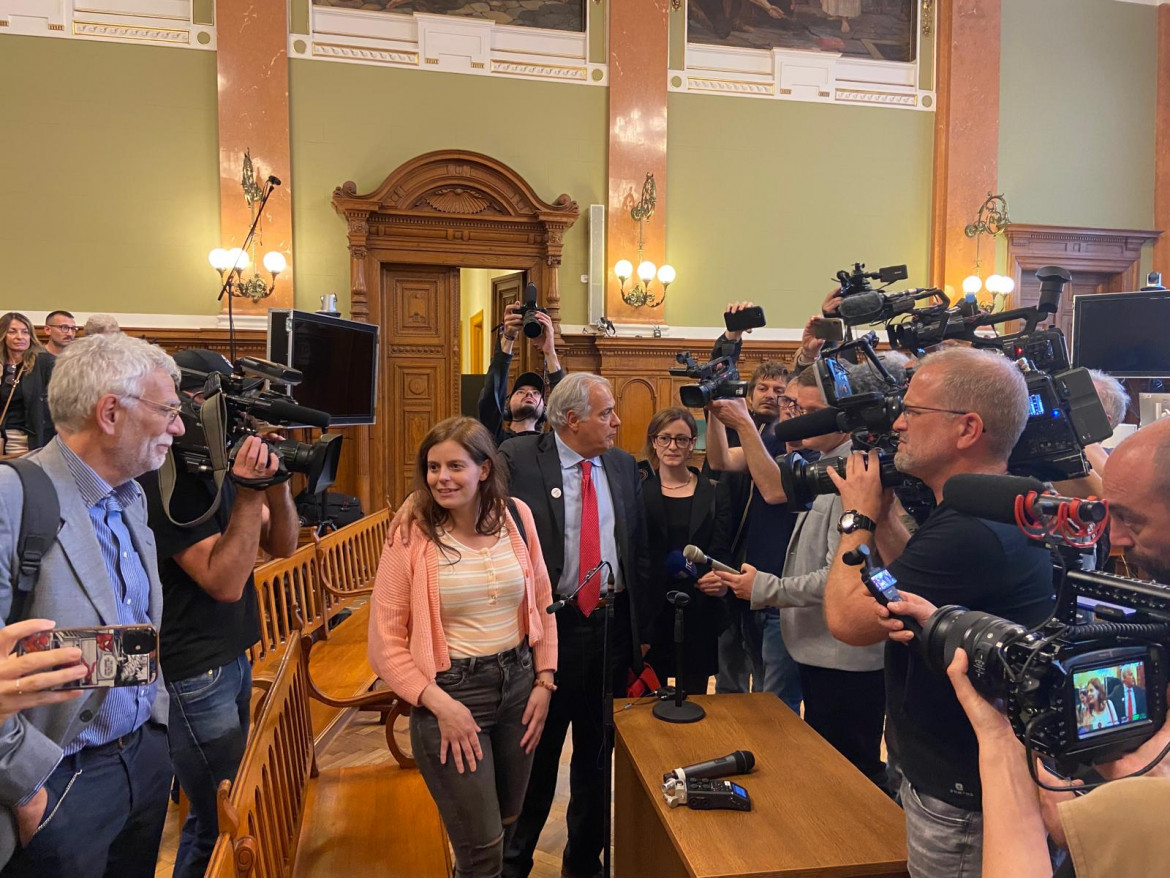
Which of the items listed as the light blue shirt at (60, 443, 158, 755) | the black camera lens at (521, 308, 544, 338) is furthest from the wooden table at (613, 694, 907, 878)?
the black camera lens at (521, 308, 544, 338)

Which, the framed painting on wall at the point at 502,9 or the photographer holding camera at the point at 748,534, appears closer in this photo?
the photographer holding camera at the point at 748,534

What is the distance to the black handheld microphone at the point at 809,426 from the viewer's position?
75.5 inches

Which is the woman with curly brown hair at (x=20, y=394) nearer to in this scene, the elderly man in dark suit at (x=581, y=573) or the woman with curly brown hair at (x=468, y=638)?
the elderly man in dark suit at (x=581, y=573)

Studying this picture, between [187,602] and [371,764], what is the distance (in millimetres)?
1586

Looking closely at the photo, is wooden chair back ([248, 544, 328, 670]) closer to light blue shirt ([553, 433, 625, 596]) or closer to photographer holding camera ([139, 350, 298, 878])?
photographer holding camera ([139, 350, 298, 878])

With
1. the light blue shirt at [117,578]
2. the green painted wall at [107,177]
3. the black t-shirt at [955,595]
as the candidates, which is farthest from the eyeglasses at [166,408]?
the green painted wall at [107,177]

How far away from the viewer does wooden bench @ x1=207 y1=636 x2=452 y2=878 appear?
1.41 metres

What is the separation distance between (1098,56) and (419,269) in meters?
8.21

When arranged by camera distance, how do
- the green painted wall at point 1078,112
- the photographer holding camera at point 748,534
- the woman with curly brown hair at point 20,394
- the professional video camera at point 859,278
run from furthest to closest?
the green painted wall at point 1078,112 < the woman with curly brown hair at point 20,394 < the photographer holding camera at point 748,534 < the professional video camera at point 859,278

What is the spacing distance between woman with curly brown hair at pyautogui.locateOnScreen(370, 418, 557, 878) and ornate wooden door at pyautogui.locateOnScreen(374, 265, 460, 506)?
575 centimetres

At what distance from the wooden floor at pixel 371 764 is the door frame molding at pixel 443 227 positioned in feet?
12.8

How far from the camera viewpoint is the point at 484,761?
6.82 ft

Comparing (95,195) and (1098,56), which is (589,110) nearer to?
(95,195)

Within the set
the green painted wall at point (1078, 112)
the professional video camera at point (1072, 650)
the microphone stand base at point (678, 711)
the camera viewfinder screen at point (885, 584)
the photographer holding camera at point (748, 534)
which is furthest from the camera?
the green painted wall at point (1078, 112)
